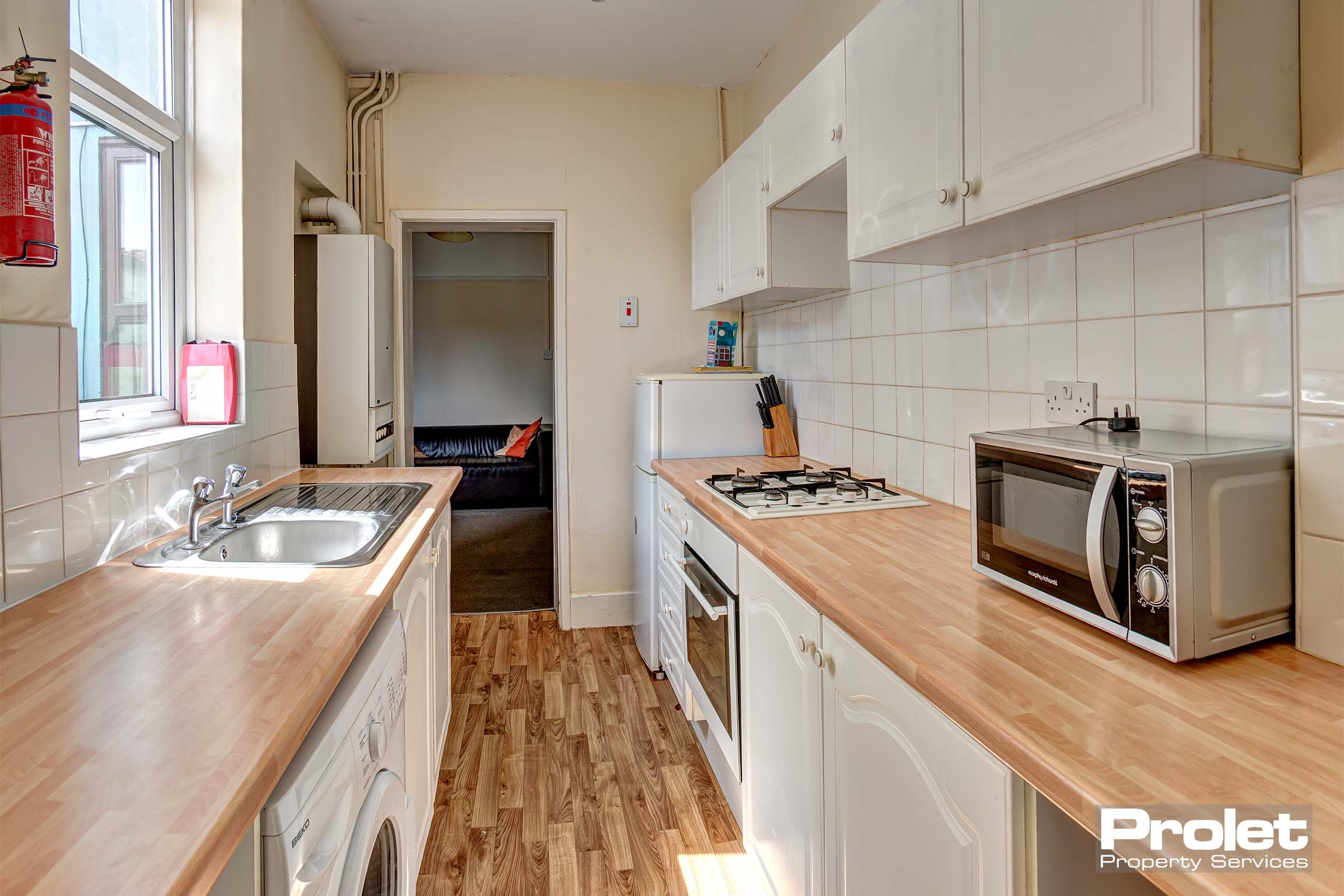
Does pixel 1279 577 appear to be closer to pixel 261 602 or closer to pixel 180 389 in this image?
pixel 261 602

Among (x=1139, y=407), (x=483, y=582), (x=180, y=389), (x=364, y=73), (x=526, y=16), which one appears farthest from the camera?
(x=483, y=582)

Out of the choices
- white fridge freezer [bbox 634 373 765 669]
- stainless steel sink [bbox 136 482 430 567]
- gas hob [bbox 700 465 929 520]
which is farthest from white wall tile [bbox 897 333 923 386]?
stainless steel sink [bbox 136 482 430 567]

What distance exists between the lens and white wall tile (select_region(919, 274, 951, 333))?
1866 mm

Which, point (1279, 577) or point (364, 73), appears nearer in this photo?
point (1279, 577)

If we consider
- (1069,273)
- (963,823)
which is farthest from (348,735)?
(1069,273)

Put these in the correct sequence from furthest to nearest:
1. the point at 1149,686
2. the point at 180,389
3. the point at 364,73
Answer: the point at 364,73
the point at 180,389
the point at 1149,686

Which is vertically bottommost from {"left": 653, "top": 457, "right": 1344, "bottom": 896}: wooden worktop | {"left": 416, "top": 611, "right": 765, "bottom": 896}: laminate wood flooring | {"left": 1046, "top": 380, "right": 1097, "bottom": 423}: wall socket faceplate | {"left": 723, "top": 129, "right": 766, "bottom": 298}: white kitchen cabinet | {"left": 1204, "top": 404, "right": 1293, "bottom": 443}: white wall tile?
{"left": 416, "top": 611, "right": 765, "bottom": 896}: laminate wood flooring

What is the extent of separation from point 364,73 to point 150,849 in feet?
11.5

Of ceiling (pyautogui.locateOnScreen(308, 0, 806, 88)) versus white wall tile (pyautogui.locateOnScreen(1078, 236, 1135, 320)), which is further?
ceiling (pyautogui.locateOnScreen(308, 0, 806, 88))

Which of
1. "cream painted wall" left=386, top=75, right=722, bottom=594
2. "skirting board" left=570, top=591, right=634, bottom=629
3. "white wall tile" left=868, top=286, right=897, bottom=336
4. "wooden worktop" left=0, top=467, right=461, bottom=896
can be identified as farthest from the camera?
"skirting board" left=570, top=591, right=634, bottom=629

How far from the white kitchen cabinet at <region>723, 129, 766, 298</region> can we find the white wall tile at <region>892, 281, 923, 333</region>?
441mm

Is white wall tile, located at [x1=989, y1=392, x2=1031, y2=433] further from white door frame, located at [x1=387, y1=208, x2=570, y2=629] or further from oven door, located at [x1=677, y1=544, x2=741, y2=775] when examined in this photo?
white door frame, located at [x1=387, y1=208, x2=570, y2=629]

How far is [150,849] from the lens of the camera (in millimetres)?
562

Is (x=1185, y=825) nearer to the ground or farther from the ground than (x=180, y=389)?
nearer to the ground
